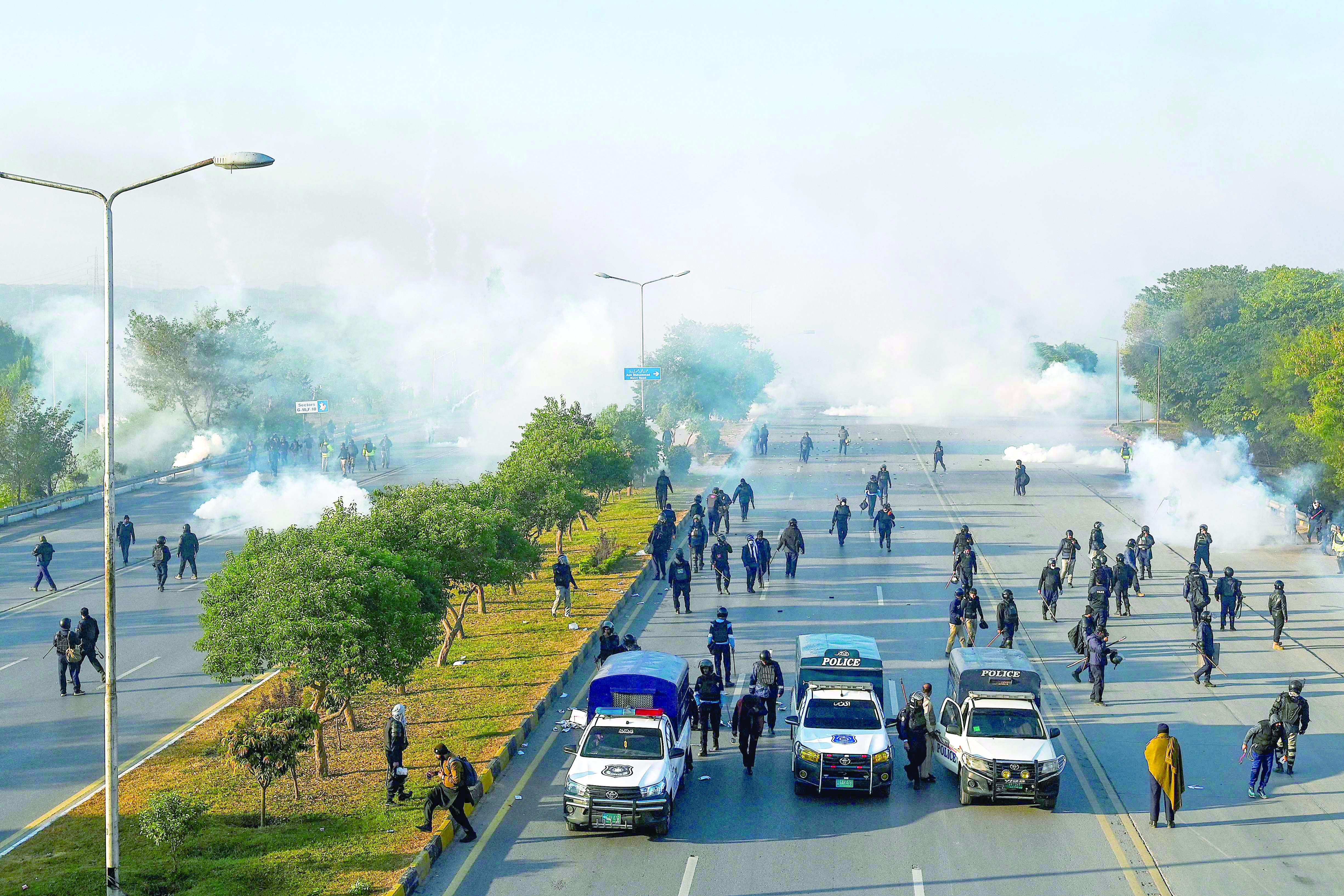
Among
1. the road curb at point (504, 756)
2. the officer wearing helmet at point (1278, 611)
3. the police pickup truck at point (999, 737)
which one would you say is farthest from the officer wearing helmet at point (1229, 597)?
the road curb at point (504, 756)

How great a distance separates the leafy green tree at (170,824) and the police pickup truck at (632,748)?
4.31 metres

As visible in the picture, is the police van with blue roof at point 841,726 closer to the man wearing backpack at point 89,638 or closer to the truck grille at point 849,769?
the truck grille at point 849,769

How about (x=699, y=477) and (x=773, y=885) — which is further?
(x=699, y=477)

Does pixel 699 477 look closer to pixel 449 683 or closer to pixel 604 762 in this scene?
pixel 449 683

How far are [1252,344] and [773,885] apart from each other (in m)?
59.1

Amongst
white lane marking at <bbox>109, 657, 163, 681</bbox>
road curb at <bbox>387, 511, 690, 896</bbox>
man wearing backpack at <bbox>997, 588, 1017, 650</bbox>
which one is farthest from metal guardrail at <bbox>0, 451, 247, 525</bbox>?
man wearing backpack at <bbox>997, 588, 1017, 650</bbox>

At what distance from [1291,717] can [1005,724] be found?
406cm

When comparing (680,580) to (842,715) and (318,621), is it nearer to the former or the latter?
(842,715)

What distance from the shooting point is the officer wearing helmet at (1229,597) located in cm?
2508

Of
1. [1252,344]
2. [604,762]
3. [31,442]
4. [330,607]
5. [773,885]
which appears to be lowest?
[773,885]

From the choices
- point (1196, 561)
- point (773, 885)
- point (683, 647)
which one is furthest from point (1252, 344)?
point (773, 885)

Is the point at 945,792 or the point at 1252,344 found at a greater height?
the point at 1252,344

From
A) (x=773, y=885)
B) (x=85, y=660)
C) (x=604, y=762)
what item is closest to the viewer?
(x=773, y=885)

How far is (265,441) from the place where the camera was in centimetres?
6762
